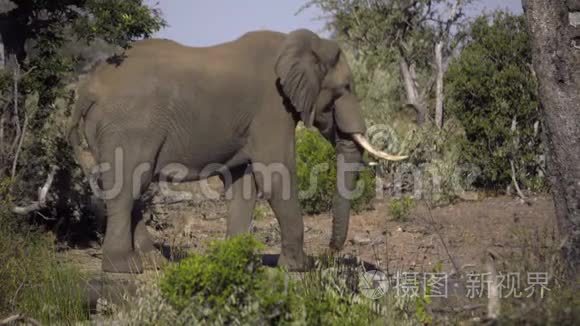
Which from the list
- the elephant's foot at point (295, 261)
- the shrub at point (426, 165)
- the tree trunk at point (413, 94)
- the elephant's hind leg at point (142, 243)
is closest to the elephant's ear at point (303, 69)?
the elephant's foot at point (295, 261)

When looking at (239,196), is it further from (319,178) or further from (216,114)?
(319,178)

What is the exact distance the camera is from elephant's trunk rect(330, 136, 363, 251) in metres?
9.02

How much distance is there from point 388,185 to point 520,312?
9.24 m

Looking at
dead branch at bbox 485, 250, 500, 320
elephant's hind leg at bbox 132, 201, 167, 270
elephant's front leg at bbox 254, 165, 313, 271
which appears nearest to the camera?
dead branch at bbox 485, 250, 500, 320

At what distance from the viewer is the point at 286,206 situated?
9086mm

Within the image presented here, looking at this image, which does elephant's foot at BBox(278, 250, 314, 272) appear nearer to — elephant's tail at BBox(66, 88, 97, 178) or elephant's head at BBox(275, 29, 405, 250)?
elephant's head at BBox(275, 29, 405, 250)

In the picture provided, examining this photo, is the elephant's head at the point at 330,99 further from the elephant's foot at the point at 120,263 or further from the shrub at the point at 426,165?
the shrub at the point at 426,165

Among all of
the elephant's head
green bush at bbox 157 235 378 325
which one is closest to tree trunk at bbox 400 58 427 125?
the elephant's head

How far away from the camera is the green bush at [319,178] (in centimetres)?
1398

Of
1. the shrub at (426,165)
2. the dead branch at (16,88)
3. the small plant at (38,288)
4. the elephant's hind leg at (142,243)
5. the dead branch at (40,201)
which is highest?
the dead branch at (16,88)

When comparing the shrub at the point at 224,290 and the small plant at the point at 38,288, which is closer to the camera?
the shrub at the point at 224,290

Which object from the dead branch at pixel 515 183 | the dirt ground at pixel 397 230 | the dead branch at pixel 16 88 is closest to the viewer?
the dead branch at pixel 16 88

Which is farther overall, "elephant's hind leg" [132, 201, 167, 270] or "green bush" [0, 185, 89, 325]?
"elephant's hind leg" [132, 201, 167, 270]

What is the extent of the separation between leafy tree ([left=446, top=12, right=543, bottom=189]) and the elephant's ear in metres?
5.63
